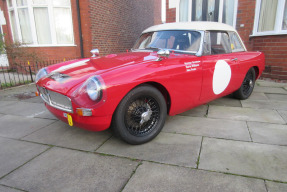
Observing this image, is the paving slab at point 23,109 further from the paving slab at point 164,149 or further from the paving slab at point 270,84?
the paving slab at point 270,84

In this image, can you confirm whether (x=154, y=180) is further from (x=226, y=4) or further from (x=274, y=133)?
(x=226, y=4)

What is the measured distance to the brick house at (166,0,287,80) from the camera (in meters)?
6.38

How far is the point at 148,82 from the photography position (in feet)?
8.41

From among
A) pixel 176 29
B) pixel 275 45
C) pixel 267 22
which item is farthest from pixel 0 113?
pixel 267 22

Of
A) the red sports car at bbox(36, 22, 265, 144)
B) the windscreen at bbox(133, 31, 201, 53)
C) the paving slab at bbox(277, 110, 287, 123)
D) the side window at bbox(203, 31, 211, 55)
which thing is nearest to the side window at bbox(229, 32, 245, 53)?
the red sports car at bbox(36, 22, 265, 144)

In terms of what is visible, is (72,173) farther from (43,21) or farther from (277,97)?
(43,21)

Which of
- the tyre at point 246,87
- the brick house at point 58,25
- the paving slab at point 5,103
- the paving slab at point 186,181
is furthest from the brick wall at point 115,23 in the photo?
the paving slab at point 186,181

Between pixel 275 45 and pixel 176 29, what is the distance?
4.73 meters

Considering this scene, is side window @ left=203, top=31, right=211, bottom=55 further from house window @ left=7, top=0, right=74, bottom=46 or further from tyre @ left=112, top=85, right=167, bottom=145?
house window @ left=7, top=0, right=74, bottom=46

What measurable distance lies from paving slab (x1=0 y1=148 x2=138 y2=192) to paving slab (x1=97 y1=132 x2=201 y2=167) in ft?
0.55

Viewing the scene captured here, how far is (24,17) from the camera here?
8828mm

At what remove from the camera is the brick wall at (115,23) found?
8906 millimetres

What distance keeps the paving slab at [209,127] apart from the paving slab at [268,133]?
0.11 meters

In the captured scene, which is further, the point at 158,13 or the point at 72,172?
the point at 158,13
